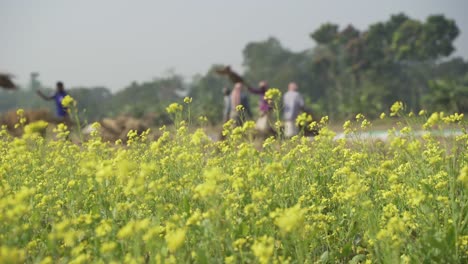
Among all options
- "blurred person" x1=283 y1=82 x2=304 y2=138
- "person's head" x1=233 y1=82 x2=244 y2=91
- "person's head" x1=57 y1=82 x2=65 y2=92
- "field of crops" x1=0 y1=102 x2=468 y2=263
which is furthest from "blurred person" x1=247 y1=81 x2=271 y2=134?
"field of crops" x1=0 y1=102 x2=468 y2=263

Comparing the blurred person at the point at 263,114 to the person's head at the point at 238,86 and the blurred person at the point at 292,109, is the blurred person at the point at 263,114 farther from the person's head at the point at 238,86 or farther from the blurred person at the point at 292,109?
the blurred person at the point at 292,109

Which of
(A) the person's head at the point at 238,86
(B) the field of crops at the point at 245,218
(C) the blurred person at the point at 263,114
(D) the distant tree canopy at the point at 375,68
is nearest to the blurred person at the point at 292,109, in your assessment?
(C) the blurred person at the point at 263,114

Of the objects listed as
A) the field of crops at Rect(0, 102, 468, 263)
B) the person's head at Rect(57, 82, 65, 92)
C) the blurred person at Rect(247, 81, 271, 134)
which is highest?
the person's head at Rect(57, 82, 65, 92)

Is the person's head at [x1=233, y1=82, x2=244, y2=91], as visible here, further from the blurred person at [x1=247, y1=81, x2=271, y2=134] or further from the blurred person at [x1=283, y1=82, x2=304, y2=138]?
the blurred person at [x1=283, y1=82, x2=304, y2=138]

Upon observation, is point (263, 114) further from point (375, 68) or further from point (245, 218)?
point (375, 68)

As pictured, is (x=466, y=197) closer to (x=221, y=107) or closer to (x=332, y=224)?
(x=332, y=224)

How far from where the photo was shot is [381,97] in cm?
3547

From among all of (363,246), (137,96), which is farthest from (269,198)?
(137,96)

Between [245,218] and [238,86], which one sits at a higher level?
[238,86]

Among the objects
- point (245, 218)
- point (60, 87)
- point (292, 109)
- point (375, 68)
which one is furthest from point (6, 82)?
point (375, 68)

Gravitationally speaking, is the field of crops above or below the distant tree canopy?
below

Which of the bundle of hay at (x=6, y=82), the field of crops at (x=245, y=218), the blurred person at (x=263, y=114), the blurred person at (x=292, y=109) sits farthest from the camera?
the blurred person at (x=292, y=109)

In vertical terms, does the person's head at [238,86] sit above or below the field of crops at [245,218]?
above

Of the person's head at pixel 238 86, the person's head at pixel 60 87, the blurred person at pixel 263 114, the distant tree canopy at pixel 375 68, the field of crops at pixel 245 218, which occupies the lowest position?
the field of crops at pixel 245 218
